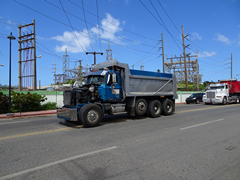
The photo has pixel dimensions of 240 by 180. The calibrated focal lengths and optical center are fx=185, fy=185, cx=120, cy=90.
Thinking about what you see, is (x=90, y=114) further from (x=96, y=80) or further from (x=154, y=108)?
(x=154, y=108)

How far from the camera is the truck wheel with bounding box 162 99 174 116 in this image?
12239 mm

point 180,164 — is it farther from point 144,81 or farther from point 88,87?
point 144,81

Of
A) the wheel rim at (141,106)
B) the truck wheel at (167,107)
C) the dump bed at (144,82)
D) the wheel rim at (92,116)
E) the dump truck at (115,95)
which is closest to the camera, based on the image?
the wheel rim at (92,116)

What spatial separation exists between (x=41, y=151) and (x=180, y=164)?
3.57 metres

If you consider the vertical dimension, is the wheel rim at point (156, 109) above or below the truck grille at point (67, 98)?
below

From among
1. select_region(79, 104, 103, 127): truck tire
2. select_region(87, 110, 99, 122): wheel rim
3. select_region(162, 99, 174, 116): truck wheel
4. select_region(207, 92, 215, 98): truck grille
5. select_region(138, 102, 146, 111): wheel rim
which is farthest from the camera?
select_region(207, 92, 215, 98): truck grille

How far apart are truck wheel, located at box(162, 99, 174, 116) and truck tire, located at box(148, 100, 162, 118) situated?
21.6 inches

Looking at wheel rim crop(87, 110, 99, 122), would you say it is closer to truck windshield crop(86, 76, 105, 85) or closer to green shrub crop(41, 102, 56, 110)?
truck windshield crop(86, 76, 105, 85)

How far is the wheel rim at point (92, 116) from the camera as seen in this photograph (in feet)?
27.0

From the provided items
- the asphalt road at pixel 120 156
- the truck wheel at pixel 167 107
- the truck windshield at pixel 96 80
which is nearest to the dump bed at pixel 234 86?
the truck wheel at pixel 167 107

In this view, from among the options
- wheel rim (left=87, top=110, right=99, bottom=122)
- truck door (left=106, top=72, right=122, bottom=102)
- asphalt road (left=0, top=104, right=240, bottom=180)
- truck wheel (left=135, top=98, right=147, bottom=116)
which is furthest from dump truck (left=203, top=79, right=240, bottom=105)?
wheel rim (left=87, top=110, right=99, bottom=122)

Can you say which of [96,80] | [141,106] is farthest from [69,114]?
[141,106]

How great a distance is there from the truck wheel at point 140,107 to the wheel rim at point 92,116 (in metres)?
2.84

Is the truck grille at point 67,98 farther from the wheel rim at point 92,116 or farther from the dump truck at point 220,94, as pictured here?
the dump truck at point 220,94
